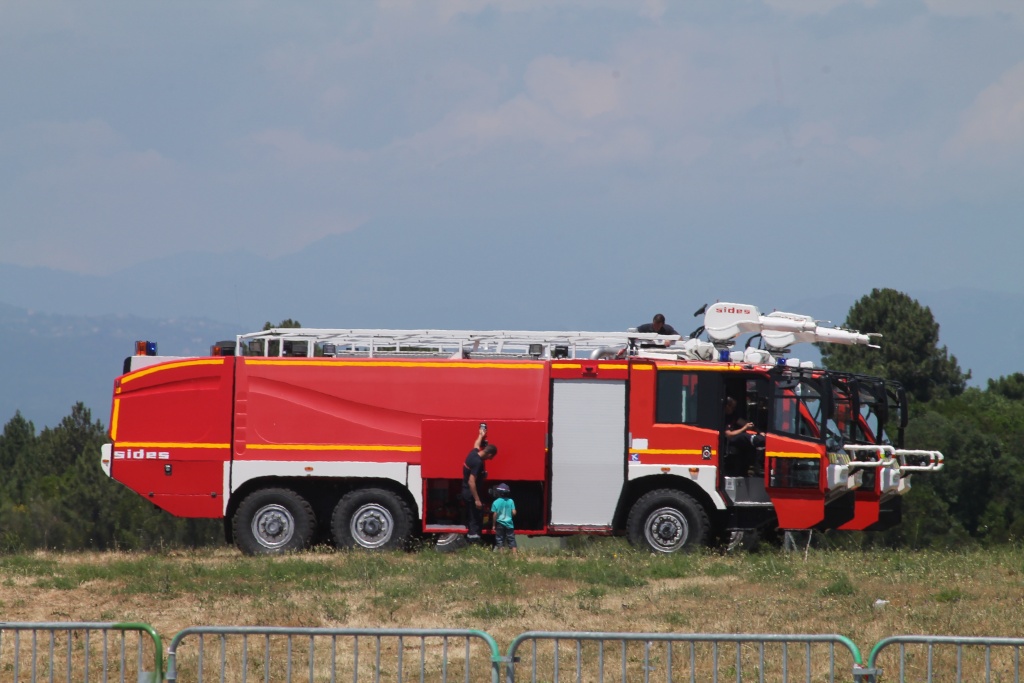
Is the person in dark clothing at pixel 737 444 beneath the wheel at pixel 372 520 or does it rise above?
above

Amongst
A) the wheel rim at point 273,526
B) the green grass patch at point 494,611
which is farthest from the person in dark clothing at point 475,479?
the green grass patch at point 494,611

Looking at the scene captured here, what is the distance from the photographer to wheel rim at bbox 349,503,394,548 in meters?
17.7

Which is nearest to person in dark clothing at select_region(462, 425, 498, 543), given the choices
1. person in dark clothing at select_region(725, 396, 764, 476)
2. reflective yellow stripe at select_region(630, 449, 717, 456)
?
reflective yellow stripe at select_region(630, 449, 717, 456)

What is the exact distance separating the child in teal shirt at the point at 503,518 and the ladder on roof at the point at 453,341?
6.58ft

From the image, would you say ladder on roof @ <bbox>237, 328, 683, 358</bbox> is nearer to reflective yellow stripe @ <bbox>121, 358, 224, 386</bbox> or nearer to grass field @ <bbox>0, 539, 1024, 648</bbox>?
reflective yellow stripe @ <bbox>121, 358, 224, 386</bbox>

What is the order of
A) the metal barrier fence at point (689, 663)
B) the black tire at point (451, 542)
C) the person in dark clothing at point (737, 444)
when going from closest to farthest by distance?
the metal barrier fence at point (689, 663), the person in dark clothing at point (737, 444), the black tire at point (451, 542)

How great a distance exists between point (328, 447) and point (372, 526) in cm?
121

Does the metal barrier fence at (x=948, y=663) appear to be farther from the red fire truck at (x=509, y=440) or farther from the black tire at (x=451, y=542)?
the black tire at (x=451, y=542)

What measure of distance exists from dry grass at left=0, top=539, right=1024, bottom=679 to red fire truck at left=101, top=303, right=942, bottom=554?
892 millimetres

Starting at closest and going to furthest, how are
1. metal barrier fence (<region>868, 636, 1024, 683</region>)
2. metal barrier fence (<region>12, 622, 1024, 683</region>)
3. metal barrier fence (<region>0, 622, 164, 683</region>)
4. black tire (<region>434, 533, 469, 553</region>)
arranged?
metal barrier fence (<region>868, 636, 1024, 683</region>) < metal barrier fence (<region>12, 622, 1024, 683</region>) < metal barrier fence (<region>0, 622, 164, 683</region>) < black tire (<region>434, 533, 469, 553</region>)

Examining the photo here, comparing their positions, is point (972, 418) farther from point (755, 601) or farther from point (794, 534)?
point (755, 601)

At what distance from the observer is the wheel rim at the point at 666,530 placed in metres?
17.4

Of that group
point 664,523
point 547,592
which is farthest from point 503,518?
point 547,592

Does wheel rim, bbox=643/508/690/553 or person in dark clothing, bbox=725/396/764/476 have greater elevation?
person in dark clothing, bbox=725/396/764/476
